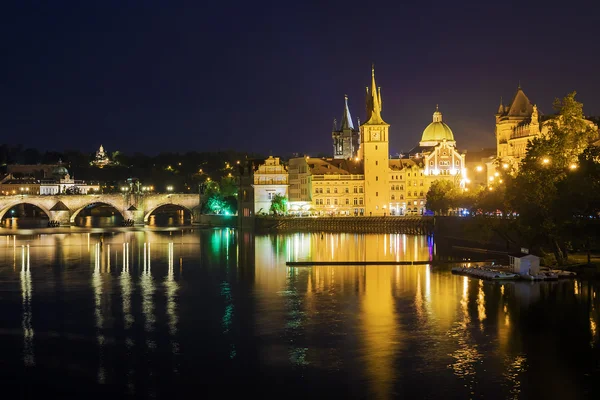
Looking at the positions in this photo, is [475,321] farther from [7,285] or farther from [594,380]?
A: [7,285]

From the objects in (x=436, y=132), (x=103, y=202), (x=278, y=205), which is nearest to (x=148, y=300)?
(x=278, y=205)

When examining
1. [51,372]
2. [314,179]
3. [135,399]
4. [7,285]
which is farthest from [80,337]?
[314,179]

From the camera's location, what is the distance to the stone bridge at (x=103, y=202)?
131 meters

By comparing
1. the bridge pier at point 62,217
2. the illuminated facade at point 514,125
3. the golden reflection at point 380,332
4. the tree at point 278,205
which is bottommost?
the golden reflection at point 380,332

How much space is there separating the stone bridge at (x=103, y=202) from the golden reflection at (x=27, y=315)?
64758mm

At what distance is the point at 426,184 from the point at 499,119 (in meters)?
17.7

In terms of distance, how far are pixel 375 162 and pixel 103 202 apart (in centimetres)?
4437

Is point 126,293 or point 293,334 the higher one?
point 126,293

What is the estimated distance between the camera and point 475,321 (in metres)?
38.9

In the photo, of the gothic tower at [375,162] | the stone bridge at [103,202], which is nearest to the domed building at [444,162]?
the gothic tower at [375,162]

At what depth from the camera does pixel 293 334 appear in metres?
36.3

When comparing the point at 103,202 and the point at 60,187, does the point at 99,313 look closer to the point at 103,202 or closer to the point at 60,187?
the point at 103,202

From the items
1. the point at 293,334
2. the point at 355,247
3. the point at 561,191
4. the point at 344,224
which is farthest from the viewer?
the point at 344,224

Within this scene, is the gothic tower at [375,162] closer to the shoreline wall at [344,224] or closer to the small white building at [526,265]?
the shoreline wall at [344,224]
